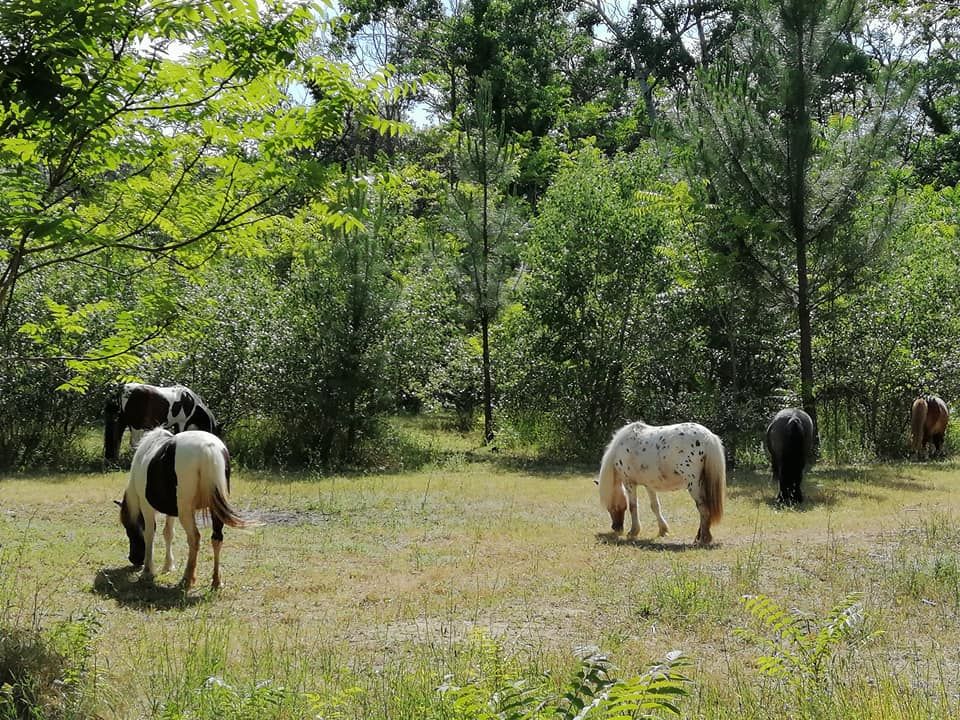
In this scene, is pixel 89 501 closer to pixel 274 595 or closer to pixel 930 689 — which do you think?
pixel 274 595

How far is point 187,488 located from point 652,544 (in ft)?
15.6

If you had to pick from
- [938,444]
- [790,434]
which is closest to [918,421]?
[938,444]

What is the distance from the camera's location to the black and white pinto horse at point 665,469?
916cm

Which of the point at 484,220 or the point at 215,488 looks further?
the point at 484,220

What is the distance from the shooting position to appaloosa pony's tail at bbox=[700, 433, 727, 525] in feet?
30.0

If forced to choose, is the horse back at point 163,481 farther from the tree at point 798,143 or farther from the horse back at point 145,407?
the tree at point 798,143

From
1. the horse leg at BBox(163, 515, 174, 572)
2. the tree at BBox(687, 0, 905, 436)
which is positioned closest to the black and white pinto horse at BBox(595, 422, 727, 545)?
the horse leg at BBox(163, 515, 174, 572)

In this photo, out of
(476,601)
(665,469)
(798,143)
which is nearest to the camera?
(476,601)

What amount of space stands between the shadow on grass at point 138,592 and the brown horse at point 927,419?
14.9 m

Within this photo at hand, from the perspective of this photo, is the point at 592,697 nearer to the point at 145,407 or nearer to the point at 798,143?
the point at 145,407

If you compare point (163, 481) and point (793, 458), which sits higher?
Answer: point (793, 458)

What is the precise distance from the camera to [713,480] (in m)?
9.15

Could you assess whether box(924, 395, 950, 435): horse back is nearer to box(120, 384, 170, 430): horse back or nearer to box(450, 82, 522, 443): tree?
box(450, 82, 522, 443): tree

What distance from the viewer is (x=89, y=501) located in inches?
476
